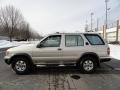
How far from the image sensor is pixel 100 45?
8.21m

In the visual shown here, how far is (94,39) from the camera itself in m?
8.33

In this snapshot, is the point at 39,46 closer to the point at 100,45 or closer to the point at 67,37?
the point at 67,37

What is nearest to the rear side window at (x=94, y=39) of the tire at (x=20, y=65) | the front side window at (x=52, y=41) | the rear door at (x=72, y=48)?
the rear door at (x=72, y=48)

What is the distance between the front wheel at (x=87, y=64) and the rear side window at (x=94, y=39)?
0.78 meters

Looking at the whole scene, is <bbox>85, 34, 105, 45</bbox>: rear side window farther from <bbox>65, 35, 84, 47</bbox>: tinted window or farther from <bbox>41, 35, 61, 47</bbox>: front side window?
<bbox>41, 35, 61, 47</bbox>: front side window

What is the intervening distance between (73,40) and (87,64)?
1308mm

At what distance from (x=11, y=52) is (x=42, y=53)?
143cm

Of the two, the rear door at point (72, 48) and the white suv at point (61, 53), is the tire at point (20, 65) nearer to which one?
the white suv at point (61, 53)

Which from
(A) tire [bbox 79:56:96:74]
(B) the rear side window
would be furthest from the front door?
→ (B) the rear side window

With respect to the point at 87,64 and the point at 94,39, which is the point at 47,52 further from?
the point at 94,39

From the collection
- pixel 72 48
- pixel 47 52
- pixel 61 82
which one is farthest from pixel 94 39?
pixel 61 82

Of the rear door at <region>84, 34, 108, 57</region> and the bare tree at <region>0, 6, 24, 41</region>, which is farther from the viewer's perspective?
the bare tree at <region>0, 6, 24, 41</region>

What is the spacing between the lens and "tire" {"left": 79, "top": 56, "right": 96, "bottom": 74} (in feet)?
26.6

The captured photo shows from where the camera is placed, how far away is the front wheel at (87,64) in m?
8.11
